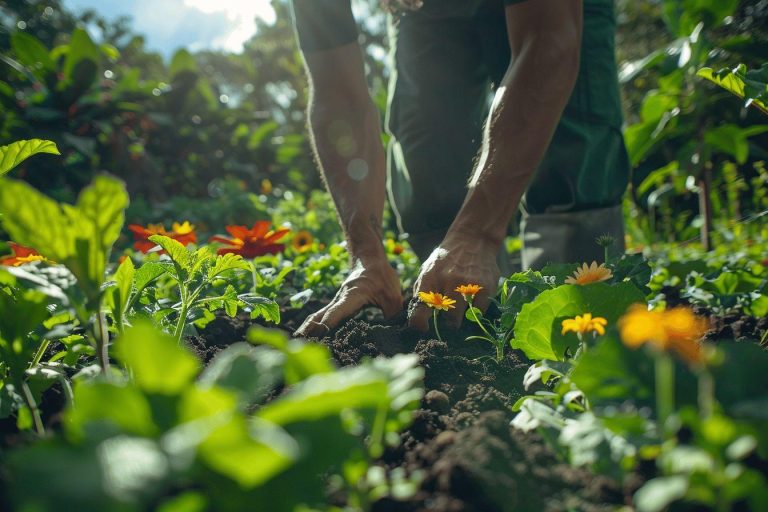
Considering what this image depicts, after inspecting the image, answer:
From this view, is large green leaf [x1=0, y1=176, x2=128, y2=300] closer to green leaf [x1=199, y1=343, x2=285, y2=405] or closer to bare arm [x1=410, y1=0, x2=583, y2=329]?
green leaf [x1=199, y1=343, x2=285, y2=405]

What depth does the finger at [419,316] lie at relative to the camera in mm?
1662

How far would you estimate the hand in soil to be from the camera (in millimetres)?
1660

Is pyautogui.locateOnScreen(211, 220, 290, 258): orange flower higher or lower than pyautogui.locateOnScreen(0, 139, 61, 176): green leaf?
lower

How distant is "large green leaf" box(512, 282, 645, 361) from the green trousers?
1325 mm

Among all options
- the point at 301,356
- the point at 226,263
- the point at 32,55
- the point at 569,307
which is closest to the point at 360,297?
the point at 226,263

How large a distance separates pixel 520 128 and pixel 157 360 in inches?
55.4

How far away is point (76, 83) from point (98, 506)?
555cm

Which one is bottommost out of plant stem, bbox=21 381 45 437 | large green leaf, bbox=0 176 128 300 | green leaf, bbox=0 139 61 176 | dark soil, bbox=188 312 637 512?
dark soil, bbox=188 312 637 512

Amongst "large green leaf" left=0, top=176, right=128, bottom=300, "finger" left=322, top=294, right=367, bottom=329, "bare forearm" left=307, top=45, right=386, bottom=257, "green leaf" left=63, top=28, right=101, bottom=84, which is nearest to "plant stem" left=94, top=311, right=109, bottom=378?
"large green leaf" left=0, top=176, right=128, bottom=300

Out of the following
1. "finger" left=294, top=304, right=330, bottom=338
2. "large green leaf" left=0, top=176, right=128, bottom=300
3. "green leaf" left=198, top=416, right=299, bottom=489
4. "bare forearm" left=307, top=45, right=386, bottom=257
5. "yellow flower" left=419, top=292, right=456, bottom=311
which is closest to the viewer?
"green leaf" left=198, top=416, right=299, bottom=489

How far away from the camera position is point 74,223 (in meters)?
0.74

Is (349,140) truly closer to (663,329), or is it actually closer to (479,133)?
(479,133)

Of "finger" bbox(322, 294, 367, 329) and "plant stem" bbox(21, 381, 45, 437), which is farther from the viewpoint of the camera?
"finger" bbox(322, 294, 367, 329)

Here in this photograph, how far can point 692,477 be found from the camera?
56 centimetres
